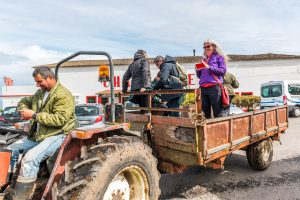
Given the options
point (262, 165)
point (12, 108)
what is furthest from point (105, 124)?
point (12, 108)

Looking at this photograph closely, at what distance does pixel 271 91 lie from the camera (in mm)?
18141

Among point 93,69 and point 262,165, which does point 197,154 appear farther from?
point 93,69

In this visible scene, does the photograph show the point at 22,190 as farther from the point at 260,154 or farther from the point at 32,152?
the point at 260,154

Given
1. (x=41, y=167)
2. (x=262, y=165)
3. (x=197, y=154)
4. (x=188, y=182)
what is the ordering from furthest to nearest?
(x=262, y=165) → (x=188, y=182) → (x=197, y=154) → (x=41, y=167)

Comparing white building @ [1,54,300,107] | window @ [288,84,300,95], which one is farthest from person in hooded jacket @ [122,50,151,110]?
white building @ [1,54,300,107]

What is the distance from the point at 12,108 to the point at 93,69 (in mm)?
25743

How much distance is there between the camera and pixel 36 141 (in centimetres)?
324

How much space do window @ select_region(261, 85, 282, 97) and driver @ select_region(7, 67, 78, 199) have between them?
16.7m

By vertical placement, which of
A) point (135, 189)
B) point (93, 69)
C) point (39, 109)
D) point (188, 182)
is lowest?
point (188, 182)

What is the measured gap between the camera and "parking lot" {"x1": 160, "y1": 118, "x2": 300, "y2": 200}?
4.49 m

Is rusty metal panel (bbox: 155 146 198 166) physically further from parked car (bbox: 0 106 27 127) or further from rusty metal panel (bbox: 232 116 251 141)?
parked car (bbox: 0 106 27 127)

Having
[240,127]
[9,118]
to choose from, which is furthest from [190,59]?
[240,127]

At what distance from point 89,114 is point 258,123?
23.9 feet

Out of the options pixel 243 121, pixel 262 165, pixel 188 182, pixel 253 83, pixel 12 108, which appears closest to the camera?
pixel 243 121
